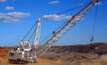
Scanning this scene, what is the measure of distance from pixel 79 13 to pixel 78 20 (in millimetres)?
1441

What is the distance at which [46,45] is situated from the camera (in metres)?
46.0

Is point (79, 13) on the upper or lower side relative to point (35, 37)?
upper

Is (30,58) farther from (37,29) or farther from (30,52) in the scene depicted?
(37,29)

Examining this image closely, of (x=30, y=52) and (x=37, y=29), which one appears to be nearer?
(x=30, y=52)

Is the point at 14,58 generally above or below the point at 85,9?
below

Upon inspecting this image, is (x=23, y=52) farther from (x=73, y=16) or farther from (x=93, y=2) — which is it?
(x=93, y=2)

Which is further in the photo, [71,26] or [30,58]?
[71,26]

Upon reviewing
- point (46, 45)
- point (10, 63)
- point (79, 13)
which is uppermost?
point (79, 13)

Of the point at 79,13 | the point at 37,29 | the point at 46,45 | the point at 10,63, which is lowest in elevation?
the point at 10,63

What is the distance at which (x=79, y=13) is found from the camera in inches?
1736

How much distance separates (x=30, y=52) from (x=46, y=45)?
622cm

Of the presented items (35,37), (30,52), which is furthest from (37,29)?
(30,52)

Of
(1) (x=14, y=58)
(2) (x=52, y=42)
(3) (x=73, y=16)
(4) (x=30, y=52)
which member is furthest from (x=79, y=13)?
(1) (x=14, y=58)

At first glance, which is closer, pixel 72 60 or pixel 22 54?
pixel 22 54
